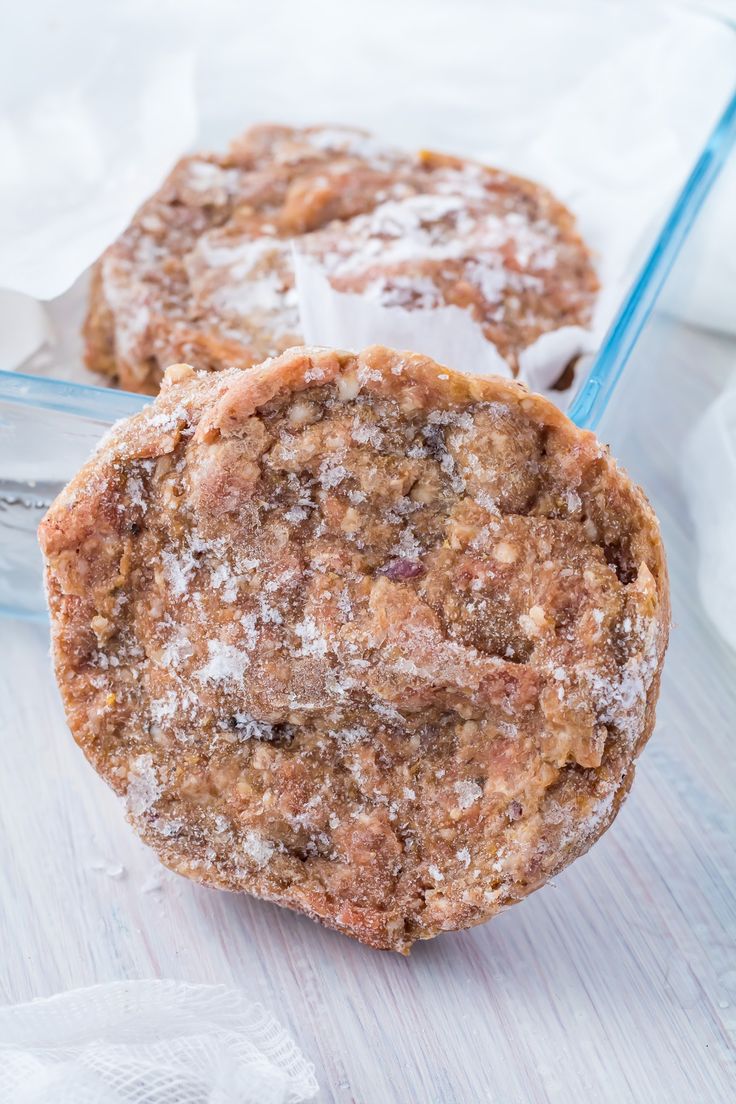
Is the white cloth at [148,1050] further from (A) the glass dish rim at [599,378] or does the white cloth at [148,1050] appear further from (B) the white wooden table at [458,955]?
(A) the glass dish rim at [599,378]

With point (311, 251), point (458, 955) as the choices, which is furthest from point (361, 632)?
point (311, 251)

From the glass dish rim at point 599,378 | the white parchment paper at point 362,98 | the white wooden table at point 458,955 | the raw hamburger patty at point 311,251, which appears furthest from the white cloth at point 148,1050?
the white parchment paper at point 362,98

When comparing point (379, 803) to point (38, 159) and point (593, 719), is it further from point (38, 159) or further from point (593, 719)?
point (38, 159)

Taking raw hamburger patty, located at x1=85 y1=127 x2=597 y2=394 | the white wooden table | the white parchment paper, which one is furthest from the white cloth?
the white parchment paper

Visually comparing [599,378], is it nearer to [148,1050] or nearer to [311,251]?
[311,251]

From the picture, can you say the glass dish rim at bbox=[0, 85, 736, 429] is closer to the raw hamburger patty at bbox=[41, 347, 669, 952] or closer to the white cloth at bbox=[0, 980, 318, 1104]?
the raw hamburger patty at bbox=[41, 347, 669, 952]

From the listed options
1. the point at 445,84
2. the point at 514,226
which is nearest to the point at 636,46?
the point at 445,84
